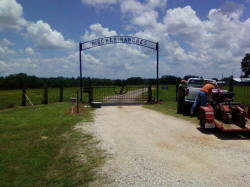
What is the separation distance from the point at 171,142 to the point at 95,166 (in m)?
2.34

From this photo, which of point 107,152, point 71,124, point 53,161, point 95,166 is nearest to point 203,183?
point 95,166

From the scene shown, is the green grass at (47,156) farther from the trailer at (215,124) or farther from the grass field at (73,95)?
the grass field at (73,95)

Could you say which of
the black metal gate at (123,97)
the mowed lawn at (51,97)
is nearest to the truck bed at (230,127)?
the mowed lawn at (51,97)

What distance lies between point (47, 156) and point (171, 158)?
267cm

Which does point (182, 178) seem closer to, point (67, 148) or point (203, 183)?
point (203, 183)

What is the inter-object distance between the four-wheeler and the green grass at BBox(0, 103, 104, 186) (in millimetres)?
3461

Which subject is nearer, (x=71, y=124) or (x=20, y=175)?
(x=20, y=175)

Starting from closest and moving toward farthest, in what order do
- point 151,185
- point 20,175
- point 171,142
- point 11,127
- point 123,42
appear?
point 151,185 → point 20,175 → point 171,142 → point 11,127 → point 123,42

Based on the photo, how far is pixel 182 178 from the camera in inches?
141

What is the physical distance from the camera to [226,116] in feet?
21.4

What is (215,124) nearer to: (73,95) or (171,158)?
(171,158)

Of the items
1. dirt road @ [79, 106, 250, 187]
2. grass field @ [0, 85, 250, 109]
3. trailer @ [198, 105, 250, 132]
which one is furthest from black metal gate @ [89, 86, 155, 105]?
trailer @ [198, 105, 250, 132]

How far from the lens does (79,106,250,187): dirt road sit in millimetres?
3561

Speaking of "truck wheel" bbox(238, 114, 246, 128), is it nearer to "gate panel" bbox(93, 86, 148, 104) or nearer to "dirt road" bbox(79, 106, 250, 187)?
"dirt road" bbox(79, 106, 250, 187)
